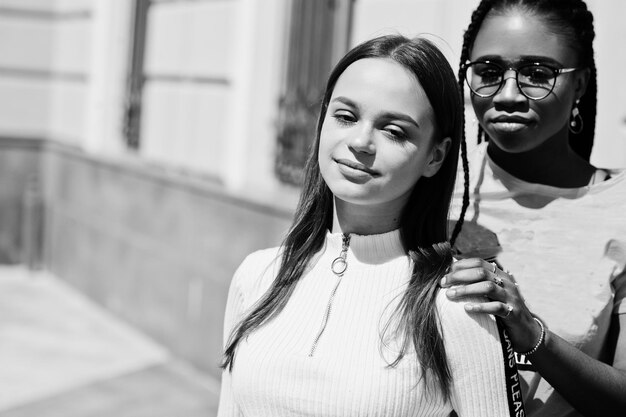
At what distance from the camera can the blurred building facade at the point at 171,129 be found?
5.92 m

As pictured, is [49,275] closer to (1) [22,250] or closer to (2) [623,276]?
(1) [22,250]

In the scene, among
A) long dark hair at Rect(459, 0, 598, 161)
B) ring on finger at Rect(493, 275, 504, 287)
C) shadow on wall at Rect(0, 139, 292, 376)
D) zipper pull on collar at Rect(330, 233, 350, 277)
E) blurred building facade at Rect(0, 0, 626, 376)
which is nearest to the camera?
ring on finger at Rect(493, 275, 504, 287)

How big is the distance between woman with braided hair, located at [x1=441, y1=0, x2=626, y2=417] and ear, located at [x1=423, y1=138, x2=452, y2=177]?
21cm

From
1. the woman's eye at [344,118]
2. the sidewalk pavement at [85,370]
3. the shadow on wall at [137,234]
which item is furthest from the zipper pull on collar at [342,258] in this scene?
the sidewalk pavement at [85,370]

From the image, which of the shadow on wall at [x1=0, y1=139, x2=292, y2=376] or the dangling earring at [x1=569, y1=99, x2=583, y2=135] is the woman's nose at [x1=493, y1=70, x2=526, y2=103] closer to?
the dangling earring at [x1=569, y1=99, x2=583, y2=135]

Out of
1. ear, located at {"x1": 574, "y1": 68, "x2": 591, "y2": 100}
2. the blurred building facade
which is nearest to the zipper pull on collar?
ear, located at {"x1": 574, "y1": 68, "x2": 591, "y2": 100}

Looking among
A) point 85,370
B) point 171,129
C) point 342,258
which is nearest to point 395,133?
point 342,258

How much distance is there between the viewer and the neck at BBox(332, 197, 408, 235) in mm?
2129

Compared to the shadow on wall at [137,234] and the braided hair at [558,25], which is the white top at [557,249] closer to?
→ the braided hair at [558,25]

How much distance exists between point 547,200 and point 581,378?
0.43 meters

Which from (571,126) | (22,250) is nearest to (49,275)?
(22,250)

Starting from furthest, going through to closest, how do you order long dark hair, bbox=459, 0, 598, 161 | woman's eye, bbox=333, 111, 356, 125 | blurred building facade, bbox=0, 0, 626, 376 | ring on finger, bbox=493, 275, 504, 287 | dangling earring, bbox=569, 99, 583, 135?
blurred building facade, bbox=0, 0, 626, 376, dangling earring, bbox=569, 99, 583, 135, long dark hair, bbox=459, 0, 598, 161, woman's eye, bbox=333, 111, 356, 125, ring on finger, bbox=493, 275, 504, 287

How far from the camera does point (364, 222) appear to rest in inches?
84.7

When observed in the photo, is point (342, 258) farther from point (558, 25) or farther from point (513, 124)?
point (558, 25)
